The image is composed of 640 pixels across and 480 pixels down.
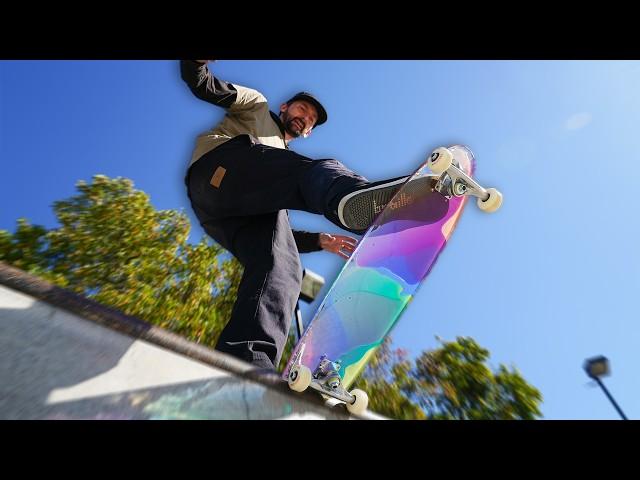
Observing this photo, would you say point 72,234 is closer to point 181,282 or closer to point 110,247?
point 110,247

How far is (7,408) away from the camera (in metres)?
0.76

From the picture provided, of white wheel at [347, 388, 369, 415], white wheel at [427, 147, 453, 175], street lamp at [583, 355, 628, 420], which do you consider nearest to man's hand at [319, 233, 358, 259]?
white wheel at [427, 147, 453, 175]

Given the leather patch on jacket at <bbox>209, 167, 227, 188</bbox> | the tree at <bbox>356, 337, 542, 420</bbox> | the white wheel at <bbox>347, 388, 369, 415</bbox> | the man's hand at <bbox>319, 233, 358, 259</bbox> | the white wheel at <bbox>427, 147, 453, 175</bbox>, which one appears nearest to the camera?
the white wheel at <bbox>347, 388, 369, 415</bbox>

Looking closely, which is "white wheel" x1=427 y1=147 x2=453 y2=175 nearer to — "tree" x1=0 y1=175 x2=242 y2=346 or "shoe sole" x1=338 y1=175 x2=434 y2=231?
"shoe sole" x1=338 y1=175 x2=434 y2=231

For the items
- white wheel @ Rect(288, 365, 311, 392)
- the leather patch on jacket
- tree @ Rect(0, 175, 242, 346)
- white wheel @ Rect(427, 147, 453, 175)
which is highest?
white wheel @ Rect(427, 147, 453, 175)

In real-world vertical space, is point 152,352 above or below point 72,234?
above

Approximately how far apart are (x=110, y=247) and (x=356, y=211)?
10417 millimetres

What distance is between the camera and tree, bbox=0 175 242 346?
9.78 m

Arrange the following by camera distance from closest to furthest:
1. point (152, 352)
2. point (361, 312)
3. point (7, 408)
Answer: point (7, 408) → point (152, 352) → point (361, 312)

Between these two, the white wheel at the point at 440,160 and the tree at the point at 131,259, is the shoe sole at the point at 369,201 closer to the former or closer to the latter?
the white wheel at the point at 440,160

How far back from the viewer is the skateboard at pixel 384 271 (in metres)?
1.61

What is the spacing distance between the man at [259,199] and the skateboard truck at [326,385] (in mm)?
266
